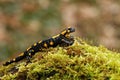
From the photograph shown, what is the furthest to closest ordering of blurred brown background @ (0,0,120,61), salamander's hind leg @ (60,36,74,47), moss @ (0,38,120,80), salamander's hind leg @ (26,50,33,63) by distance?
1. blurred brown background @ (0,0,120,61)
2. salamander's hind leg @ (60,36,74,47)
3. salamander's hind leg @ (26,50,33,63)
4. moss @ (0,38,120,80)

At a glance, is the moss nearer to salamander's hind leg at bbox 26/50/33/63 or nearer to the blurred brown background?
salamander's hind leg at bbox 26/50/33/63

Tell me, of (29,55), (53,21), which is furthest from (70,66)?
(53,21)

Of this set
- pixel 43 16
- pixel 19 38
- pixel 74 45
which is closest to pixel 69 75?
pixel 74 45

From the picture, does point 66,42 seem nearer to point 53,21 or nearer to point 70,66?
point 70,66

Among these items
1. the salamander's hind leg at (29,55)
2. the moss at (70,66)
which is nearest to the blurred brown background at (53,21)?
the salamander's hind leg at (29,55)

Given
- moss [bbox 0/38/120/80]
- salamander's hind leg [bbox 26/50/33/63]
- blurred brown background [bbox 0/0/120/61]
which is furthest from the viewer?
blurred brown background [bbox 0/0/120/61]

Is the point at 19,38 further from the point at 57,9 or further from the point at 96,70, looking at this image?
the point at 96,70

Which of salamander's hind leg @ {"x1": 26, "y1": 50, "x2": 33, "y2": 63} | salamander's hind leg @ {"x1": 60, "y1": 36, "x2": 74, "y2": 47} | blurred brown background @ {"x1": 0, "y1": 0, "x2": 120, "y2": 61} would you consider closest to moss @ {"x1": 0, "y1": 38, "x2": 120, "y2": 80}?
salamander's hind leg @ {"x1": 26, "y1": 50, "x2": 33, "y2": 63}
